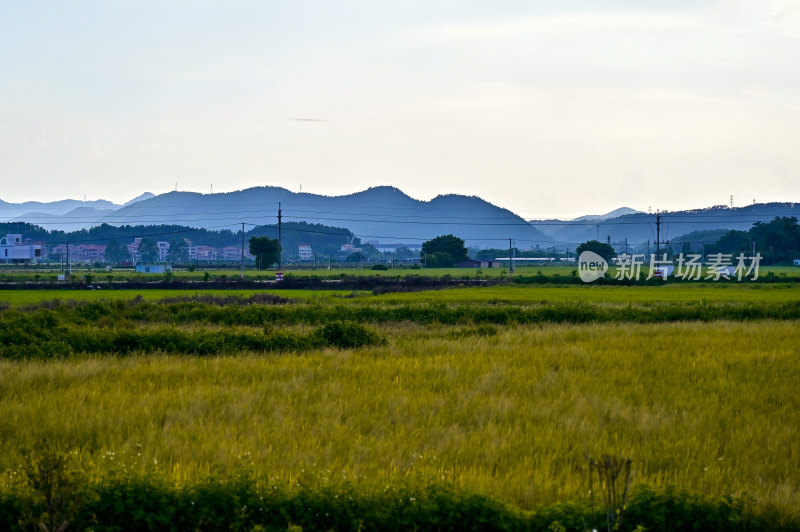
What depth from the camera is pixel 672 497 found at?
5.58 metres

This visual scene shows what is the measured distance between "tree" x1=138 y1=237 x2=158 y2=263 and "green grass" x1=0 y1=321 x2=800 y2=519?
160 meters

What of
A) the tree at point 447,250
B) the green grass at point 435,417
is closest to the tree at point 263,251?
the tree at point 447,250

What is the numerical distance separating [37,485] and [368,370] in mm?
7200

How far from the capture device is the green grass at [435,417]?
6.67 m

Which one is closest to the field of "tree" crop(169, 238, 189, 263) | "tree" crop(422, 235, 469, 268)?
"tree" crop(422, 235, 469, 268)

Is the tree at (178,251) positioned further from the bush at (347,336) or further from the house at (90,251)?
the bush at (347,336)

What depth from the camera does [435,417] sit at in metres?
8.64

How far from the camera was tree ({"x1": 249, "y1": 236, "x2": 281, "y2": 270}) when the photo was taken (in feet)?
294

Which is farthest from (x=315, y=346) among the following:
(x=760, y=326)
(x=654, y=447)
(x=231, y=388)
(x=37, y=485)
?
(x=760, y=326)

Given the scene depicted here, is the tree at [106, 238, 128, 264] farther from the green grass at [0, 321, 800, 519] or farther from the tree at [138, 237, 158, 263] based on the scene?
the green grass at [0, 321, 800, 519]

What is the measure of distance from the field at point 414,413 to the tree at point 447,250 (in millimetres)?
85091

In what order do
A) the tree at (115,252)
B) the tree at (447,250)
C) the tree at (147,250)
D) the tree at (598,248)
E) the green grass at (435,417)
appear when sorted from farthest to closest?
the tree at (147,250) → the tree at (115,252) → the tree at (598,248) → the tree at (447,250) → the green grass at (435,417)

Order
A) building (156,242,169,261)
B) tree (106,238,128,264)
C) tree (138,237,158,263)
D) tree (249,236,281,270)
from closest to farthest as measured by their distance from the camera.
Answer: tree (249,236,281,270) < tree (106,238,128,264) < tree (138,237,158,263) < building (156,242,169,261)

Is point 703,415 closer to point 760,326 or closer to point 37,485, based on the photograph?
point 37,485
